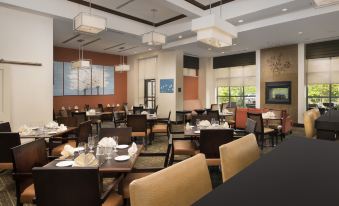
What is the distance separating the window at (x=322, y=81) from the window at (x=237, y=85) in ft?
8.08

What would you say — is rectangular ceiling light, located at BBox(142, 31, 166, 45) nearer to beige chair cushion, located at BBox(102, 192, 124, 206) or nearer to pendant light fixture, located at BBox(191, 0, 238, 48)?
pendant light fixture, located at BBox(191, 0, 238, 48)

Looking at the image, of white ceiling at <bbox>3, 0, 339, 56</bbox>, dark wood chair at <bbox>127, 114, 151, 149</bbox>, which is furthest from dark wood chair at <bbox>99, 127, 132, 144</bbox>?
white ceiling at <bbox>3, 0, 339, 56</bbox>

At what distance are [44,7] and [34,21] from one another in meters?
0.43

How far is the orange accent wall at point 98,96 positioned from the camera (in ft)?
34.8

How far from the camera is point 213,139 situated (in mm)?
3490

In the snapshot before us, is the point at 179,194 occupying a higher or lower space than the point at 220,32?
lower

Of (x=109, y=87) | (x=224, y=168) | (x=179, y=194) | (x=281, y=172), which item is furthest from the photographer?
(x=109, y=87)

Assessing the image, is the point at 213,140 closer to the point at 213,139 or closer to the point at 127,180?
the point at 213,139

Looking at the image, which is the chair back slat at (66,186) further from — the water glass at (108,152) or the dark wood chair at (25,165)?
the water glass at (108,152)

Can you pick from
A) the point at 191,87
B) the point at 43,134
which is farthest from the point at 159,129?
the point at 191,87

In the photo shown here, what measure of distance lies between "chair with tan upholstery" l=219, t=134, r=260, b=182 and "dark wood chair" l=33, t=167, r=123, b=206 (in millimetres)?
938

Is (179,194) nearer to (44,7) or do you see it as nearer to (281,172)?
(281,172)

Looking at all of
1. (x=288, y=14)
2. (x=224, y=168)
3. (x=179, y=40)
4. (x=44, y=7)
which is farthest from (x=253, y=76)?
(x=224, y=168)

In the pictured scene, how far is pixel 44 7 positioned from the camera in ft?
18.7
